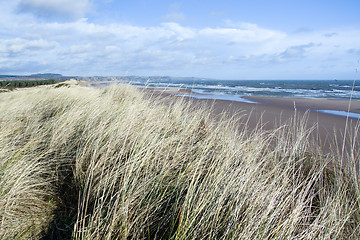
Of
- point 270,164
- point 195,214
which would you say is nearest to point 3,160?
point 195,214

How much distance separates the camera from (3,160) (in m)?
1.96

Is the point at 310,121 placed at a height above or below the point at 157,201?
below

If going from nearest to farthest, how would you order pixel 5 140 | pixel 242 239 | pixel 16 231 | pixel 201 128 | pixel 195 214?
1. pixel 242 239
2. pixel 195 214
3. pixel 16 231
4. pixel 5 140
5. pixel 201 128

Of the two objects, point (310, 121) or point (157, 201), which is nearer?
point (157, 201)

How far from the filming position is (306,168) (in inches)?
100

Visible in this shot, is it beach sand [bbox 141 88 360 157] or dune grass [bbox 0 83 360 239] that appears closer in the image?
dune grass [bbox 0 83 360 239]

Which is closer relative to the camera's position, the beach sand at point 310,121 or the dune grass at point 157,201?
the dune grass at point 157,201

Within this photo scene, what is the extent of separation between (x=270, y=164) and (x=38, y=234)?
2503 mm

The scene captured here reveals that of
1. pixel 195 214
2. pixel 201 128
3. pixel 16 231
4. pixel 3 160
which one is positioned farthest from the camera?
pixel 201 128

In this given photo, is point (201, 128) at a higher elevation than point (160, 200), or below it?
higher

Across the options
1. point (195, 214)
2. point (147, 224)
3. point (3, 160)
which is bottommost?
point (147, 224)

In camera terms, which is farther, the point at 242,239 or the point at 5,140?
A: the point at 5,140

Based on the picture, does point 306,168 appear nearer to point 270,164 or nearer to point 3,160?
point 270,164

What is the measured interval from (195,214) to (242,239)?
1.07ft
